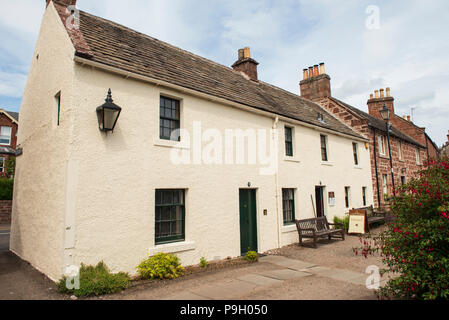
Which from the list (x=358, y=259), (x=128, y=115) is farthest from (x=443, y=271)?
(x=128, y=115)

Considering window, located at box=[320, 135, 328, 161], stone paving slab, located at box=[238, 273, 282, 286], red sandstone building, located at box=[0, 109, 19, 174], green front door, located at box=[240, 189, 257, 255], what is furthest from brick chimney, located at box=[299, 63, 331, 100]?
red sandstone building, located at box=[0, 109, 19, 174]

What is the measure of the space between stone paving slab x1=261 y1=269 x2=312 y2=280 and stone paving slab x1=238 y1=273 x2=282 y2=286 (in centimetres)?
26

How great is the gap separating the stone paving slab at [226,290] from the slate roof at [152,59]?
5742mm

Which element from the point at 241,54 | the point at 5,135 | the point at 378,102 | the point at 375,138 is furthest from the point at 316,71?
the point at 5,135

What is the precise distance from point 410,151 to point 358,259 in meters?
22.2

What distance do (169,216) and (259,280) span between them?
3.05m

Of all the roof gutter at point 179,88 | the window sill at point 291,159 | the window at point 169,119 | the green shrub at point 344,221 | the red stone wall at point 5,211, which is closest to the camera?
the roof gutter at point 179,88

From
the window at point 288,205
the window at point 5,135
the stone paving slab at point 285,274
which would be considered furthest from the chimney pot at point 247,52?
the window at point 5,135

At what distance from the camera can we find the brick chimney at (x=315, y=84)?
Result: 2111 cm

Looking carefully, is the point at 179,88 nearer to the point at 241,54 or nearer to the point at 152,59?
the point at 152,59

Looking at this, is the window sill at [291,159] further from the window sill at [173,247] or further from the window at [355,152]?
the window at [355,152]

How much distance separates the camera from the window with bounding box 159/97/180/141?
28.1ft

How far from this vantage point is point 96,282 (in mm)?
6020
